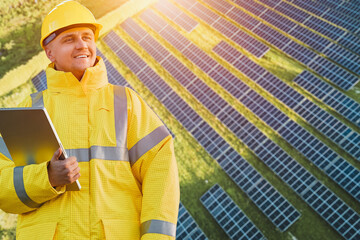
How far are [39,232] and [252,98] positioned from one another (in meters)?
11.8

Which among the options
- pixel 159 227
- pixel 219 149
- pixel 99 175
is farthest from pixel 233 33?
pixel 159 227

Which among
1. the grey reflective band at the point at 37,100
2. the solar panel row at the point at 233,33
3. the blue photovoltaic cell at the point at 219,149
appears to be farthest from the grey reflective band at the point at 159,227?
the solar panel row at the point at 233,33

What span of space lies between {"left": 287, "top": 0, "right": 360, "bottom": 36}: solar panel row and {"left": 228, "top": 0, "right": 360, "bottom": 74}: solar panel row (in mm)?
1402

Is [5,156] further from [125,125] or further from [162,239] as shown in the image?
[162,239]

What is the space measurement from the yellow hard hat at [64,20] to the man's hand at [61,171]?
4.77 feet

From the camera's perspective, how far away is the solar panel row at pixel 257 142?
10.4 metres

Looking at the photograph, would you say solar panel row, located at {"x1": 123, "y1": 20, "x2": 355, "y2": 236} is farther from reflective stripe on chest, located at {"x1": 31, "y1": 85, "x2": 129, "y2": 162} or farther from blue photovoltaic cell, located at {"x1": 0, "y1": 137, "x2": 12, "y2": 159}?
blue photovoltaic cell, located at {"x1": 0, "y1": 137, "x2": 12, "y2": 159}

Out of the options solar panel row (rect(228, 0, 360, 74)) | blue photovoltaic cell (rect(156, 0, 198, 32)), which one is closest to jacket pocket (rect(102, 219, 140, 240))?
solar panel row (rect(228, 0, 360, 74))

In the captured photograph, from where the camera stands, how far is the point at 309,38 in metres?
15.5

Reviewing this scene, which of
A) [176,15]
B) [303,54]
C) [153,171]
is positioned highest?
[153,171]

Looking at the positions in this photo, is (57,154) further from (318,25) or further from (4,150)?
(318,25)

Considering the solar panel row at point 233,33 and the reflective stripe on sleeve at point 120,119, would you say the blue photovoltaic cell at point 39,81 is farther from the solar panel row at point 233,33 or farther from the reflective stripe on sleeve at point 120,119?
the reflective stripe on sleeve at point 120,119

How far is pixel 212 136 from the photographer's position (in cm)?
1243

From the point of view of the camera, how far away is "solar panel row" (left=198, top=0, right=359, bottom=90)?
13.4 meters
